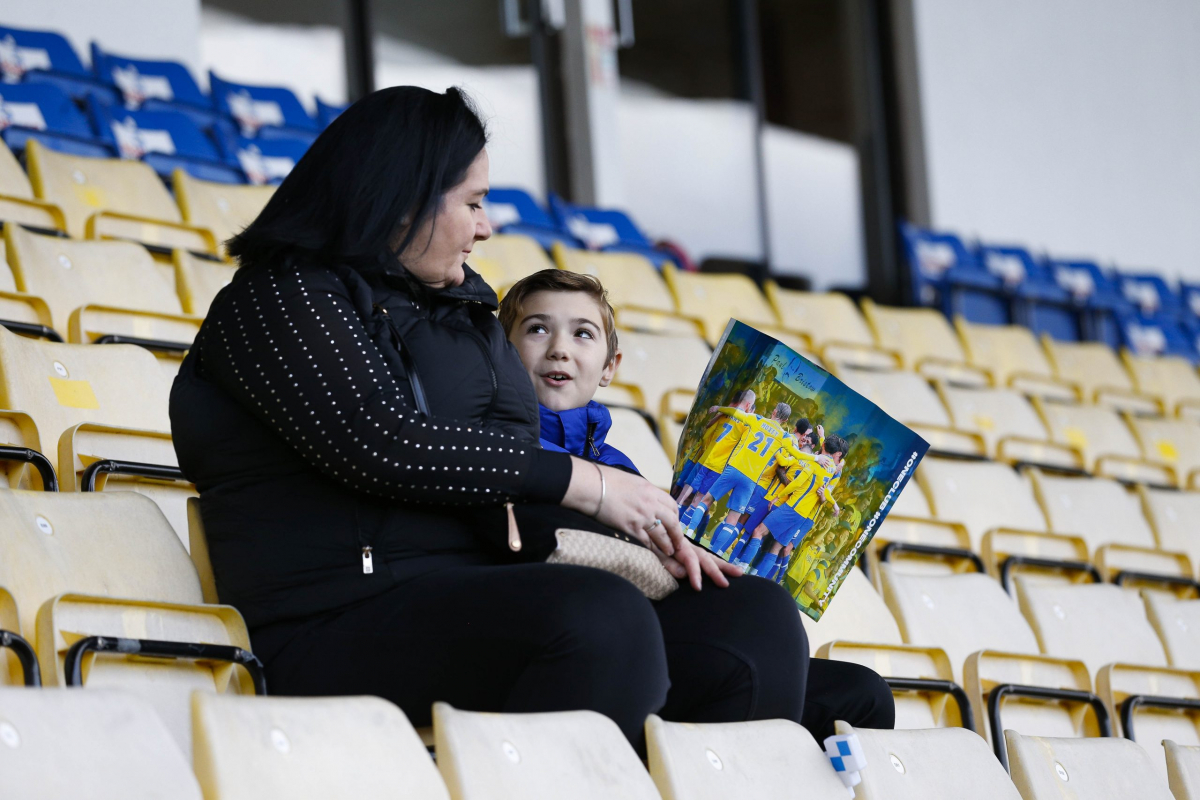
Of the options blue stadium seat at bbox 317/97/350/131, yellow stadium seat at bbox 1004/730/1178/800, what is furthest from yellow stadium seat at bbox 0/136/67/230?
yellow stadium seat at bbox 1004/730/1178/800

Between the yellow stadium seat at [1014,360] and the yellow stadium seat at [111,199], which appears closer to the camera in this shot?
the yellow stadium seat at [111,199]

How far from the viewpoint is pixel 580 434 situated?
1.72m

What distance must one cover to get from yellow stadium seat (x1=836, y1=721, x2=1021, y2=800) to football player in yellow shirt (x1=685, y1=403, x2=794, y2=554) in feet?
0.89

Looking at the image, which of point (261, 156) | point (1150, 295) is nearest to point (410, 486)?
point (261, 156)

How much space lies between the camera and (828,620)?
6.98ft

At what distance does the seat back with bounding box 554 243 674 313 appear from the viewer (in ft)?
13.9

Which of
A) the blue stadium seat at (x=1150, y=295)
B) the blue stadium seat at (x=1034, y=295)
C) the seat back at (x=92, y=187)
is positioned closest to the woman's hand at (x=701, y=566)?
the seat back at (x=92, y=187)

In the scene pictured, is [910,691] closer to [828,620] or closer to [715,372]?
[828,620]

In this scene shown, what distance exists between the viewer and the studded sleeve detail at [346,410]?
133 centimetres

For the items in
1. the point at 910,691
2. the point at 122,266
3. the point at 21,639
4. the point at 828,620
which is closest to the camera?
the point at 21,639

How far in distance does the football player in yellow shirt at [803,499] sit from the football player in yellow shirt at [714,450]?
73 mm

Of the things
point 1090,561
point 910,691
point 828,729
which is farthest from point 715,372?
point 1090,561

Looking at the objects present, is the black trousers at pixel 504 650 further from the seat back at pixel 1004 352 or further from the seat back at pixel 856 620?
the seat back at pixel 1004 352

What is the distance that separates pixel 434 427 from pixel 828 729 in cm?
61
